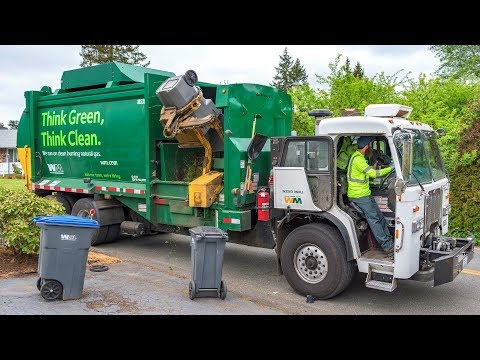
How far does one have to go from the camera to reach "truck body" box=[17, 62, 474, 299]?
5.74 m

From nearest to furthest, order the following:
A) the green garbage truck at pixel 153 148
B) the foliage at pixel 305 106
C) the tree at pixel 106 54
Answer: the green garbage truck at pixel 153 148 < the foliage at pixel 305 106 < the tree at pixel 106 54

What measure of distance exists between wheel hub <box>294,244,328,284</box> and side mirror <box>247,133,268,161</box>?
63.6 inches

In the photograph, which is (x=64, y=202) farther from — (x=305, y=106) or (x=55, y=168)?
(x=305, y=106)

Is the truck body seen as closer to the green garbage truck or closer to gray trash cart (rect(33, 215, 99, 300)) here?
the green garbage truck

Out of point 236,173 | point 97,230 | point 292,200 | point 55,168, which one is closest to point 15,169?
point 55,168

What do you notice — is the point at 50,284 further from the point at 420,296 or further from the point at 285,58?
the point at 285,58

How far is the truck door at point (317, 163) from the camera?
591cm

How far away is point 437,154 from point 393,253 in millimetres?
1804

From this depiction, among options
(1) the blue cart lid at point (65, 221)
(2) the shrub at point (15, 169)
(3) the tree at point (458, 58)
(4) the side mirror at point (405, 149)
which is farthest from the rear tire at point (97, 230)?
(2) the shrub at point (15, 169)

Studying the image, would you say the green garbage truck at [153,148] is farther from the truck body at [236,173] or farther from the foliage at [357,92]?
the foliage at [357,92]

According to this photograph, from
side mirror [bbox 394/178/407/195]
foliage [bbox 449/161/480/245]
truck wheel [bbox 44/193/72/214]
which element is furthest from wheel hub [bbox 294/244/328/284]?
truck wheel [bbox 44/193/72/214]

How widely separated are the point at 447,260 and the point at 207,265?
2837 mm

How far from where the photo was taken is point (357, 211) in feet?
19.8

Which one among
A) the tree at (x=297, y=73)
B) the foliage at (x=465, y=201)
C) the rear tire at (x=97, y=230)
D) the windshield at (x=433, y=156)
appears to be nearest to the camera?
the windshield at (x=433, y=156)
